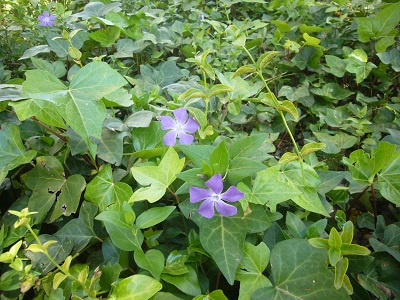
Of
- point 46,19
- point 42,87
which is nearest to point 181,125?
point 42,87

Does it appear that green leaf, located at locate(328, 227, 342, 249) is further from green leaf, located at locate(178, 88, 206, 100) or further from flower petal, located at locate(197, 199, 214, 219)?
green leaf, located at locate(178, 88, 206, 100)

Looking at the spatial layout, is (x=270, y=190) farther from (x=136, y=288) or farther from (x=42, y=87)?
(x=42, y=87)

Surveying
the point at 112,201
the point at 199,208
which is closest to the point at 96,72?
the point at 112,201

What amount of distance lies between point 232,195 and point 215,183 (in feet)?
0.16

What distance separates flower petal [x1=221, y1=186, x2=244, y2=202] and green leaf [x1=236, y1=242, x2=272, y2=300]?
5.5 inches

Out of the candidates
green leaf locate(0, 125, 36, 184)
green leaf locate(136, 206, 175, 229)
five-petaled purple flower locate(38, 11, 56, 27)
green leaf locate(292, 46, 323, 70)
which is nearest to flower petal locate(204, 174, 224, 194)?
green leaf locate(136, 206, 175, 229)

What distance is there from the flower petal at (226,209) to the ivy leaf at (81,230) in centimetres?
39

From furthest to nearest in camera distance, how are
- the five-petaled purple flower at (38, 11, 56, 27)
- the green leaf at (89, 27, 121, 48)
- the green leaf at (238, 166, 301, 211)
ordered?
1. the five-petaled purple flower at (38, 11, 56, 27)
2. the green leaf at (89, 27, 121, 48)
3. the green leaf at (238, 166, 301, 211)

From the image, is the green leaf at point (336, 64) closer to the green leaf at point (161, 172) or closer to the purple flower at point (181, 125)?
the purple flower at point (181, 125)

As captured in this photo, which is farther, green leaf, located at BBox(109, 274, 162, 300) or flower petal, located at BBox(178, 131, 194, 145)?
flower petal, located at BBox(178, 131, 194, 145)

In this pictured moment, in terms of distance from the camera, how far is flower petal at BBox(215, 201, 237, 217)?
2.57 ft

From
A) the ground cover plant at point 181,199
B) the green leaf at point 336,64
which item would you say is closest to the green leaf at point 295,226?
the ground cover plant at point 181,199

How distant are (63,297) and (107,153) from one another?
0.42 metres

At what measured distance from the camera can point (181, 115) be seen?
102 cm
